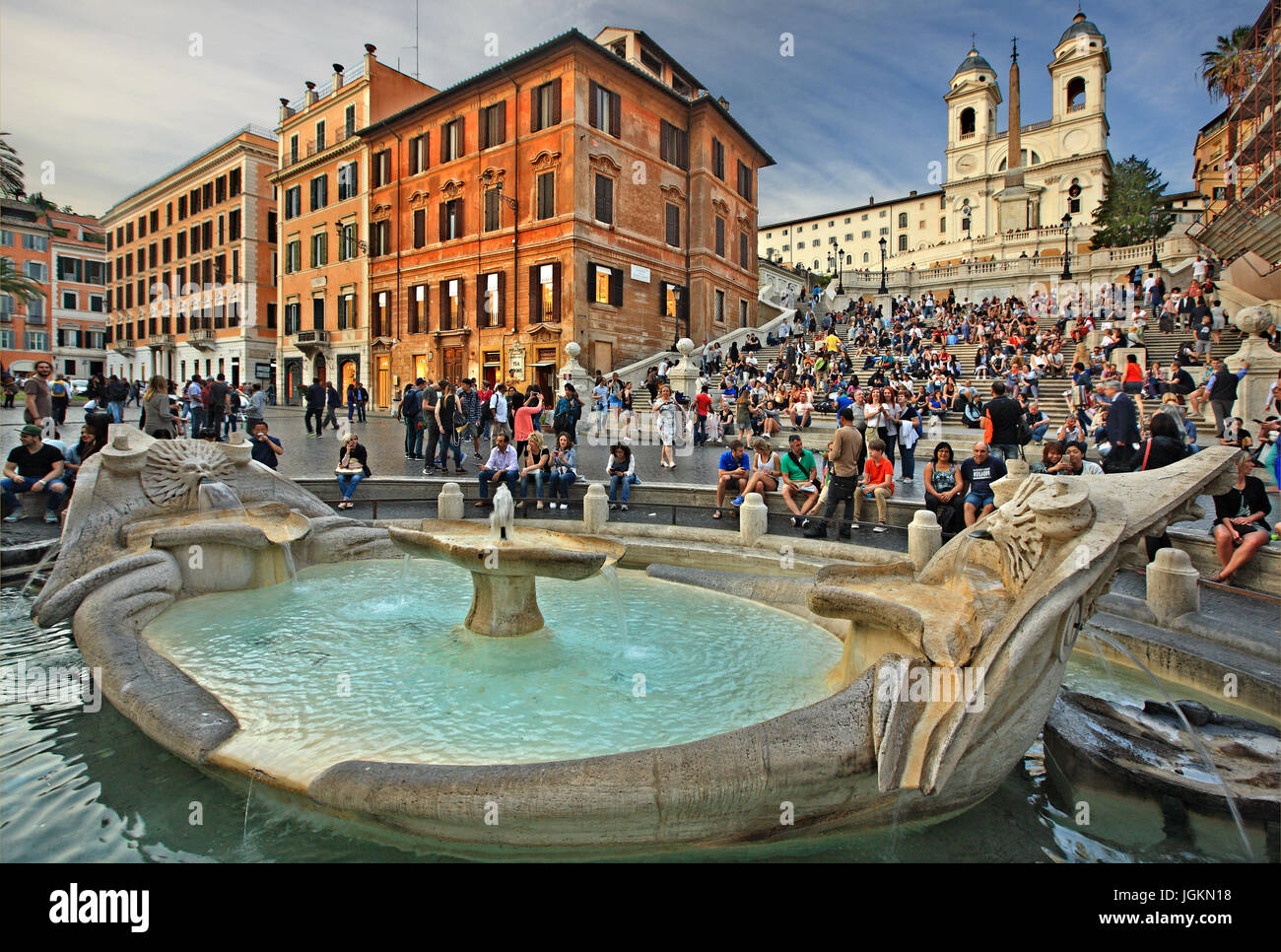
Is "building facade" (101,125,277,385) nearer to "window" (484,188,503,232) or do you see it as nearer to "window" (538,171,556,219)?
"window" (484,188,503,232)

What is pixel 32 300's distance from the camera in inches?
2067

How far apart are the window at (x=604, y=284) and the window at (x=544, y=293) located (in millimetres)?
1365

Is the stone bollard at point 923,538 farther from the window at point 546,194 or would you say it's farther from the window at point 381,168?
the window at point 381,168

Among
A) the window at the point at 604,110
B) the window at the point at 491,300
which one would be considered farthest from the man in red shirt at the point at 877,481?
the window at the point at 604,110

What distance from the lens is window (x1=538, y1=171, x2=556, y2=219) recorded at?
28.9 metres

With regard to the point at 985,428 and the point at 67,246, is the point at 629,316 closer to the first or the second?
the point at 985,428

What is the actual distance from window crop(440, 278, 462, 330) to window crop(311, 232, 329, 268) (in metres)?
10.6

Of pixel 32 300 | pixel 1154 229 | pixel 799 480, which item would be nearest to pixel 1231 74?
pixel 1154 229

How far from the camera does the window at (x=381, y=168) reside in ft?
115

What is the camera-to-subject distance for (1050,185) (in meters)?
60.8

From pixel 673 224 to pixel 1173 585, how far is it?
30711mm

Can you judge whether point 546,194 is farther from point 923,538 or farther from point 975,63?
point 975,63
